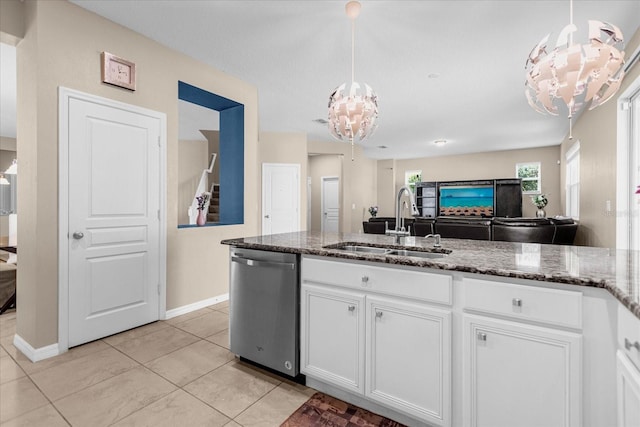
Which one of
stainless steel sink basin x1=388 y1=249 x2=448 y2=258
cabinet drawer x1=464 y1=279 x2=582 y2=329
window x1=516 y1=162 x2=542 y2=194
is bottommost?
cabinet drawer x1=464 y1=279 x2=582 y2=329

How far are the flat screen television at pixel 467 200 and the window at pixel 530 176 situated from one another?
848 mm

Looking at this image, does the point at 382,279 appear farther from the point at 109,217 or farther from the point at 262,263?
the point at 109,217

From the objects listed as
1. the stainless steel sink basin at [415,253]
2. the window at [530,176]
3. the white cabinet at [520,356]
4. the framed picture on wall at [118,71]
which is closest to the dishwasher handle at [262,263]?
the stainless steel sink basin at [415,253]

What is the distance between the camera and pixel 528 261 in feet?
5.01

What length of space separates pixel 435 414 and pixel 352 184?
750 cm

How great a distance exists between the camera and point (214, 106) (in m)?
4.06

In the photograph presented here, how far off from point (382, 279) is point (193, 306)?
2.57 metres

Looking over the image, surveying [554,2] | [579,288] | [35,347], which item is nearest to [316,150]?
[554,2]

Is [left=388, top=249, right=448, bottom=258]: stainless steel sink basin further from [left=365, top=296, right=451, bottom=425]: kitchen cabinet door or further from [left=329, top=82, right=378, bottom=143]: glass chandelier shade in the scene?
[left=329, top=82, right=378, bottom=143]: glass chandelier shade

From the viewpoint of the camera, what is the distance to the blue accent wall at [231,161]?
4020 millimetres

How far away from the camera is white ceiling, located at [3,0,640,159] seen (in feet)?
8.41

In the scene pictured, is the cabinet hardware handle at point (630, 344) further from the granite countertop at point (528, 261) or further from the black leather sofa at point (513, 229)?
the black leather sofa at point (513, 229)

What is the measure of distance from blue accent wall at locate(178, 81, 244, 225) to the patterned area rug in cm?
259

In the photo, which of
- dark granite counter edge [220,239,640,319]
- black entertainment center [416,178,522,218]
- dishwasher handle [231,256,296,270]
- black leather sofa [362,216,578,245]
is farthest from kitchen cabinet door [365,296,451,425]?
black entertainment center [416,178,522,218]
